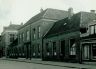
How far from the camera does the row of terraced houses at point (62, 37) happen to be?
30922 mm

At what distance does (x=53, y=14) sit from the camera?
48469 mm

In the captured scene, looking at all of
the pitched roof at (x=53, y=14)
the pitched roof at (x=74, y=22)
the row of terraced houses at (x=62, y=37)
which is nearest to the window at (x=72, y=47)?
the row of terraced houses at (x=62, y=37)

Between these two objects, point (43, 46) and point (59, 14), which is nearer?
point (43, 46)

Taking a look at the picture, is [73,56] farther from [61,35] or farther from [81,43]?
[61,35]

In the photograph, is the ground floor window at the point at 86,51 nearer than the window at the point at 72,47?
Yes

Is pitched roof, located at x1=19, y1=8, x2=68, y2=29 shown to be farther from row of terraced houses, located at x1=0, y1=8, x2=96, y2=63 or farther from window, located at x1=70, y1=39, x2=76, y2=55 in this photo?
window, located at x1=70, y1=39, x2=76, y2=55

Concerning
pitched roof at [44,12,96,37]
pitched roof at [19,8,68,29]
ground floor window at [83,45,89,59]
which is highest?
pitched roof at [19,8,68,29]

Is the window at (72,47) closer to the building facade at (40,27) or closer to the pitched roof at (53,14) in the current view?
the building facade at (40,27)

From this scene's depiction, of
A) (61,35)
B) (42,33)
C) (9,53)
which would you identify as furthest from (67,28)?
(9,53)

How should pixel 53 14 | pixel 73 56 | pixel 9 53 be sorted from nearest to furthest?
pixel 73 56 → pixel 53 14 → pixel 9 53

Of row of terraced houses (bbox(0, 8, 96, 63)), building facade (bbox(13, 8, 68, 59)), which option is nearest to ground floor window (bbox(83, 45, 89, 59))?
row of terraced houses (bbox(0, 8, 96, 63))

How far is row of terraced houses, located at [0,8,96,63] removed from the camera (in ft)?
101

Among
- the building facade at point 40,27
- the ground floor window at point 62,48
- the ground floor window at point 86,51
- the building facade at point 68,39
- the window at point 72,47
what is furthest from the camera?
the building facade at point 40,27

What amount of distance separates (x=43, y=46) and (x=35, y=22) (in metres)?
7.52
